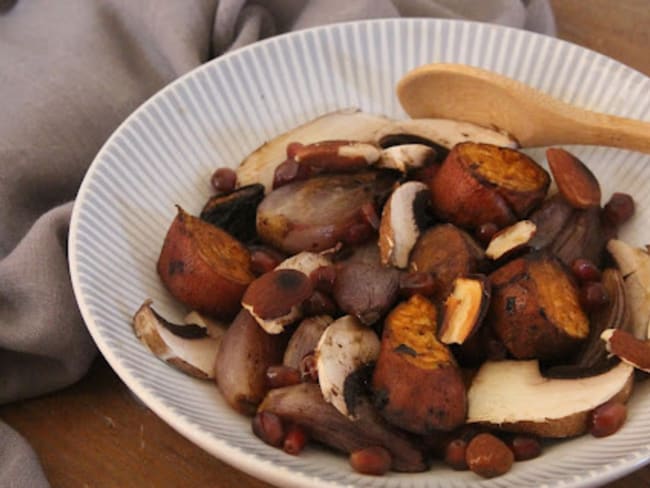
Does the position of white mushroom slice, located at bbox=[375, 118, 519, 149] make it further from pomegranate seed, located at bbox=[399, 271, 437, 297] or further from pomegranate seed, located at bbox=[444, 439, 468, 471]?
pomegranate seed, located at bbox=[444, 439, 468, 471]

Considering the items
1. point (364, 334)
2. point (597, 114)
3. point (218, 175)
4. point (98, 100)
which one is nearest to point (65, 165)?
point (98, 100)

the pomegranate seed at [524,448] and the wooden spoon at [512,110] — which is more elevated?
the wooden spoon at [512,110]

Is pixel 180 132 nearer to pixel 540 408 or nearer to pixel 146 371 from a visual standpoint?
pixel 146 371

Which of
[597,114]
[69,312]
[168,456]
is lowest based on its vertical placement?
[168,456]

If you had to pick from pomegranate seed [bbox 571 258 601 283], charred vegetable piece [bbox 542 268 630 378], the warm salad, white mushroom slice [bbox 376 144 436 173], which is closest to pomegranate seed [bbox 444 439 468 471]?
the warm salad

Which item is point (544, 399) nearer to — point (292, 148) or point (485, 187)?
point (485, 187)

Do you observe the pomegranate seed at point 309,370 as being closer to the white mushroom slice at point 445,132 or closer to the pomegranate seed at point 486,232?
the pomegranate seed at point 486,232

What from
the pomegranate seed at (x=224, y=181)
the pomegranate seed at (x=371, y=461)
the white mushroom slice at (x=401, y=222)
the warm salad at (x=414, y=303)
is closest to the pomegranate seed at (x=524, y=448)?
the warm salad at (x=414, y=303)
